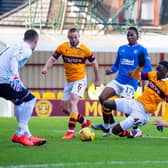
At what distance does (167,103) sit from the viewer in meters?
12.5

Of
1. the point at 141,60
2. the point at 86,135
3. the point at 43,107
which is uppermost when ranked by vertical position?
the point at 141,60

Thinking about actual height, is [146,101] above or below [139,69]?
below

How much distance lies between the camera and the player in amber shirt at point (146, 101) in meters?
12.6

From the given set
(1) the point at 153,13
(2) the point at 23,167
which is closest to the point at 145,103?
(2) the point at 23,167

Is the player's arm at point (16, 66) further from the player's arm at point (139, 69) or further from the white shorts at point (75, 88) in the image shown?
the white shorts at point (75, 88)

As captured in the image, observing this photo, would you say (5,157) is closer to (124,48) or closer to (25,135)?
(25,135)

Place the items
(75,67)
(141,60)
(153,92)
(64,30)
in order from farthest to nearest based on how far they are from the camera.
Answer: (64,30) → (75,67) → (141,60) → (153,92)

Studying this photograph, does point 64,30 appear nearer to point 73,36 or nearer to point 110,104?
point 73,36

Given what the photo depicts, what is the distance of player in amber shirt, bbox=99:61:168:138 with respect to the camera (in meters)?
12.6

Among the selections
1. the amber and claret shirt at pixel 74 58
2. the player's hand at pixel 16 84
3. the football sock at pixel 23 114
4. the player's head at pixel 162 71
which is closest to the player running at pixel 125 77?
the amber and claret shirt at pixel 74 58

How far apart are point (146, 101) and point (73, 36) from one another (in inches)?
81.0

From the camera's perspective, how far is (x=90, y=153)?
10.9 meters

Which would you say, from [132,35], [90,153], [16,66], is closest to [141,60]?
[132,35]

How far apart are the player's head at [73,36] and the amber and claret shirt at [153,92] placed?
172 centimetres
